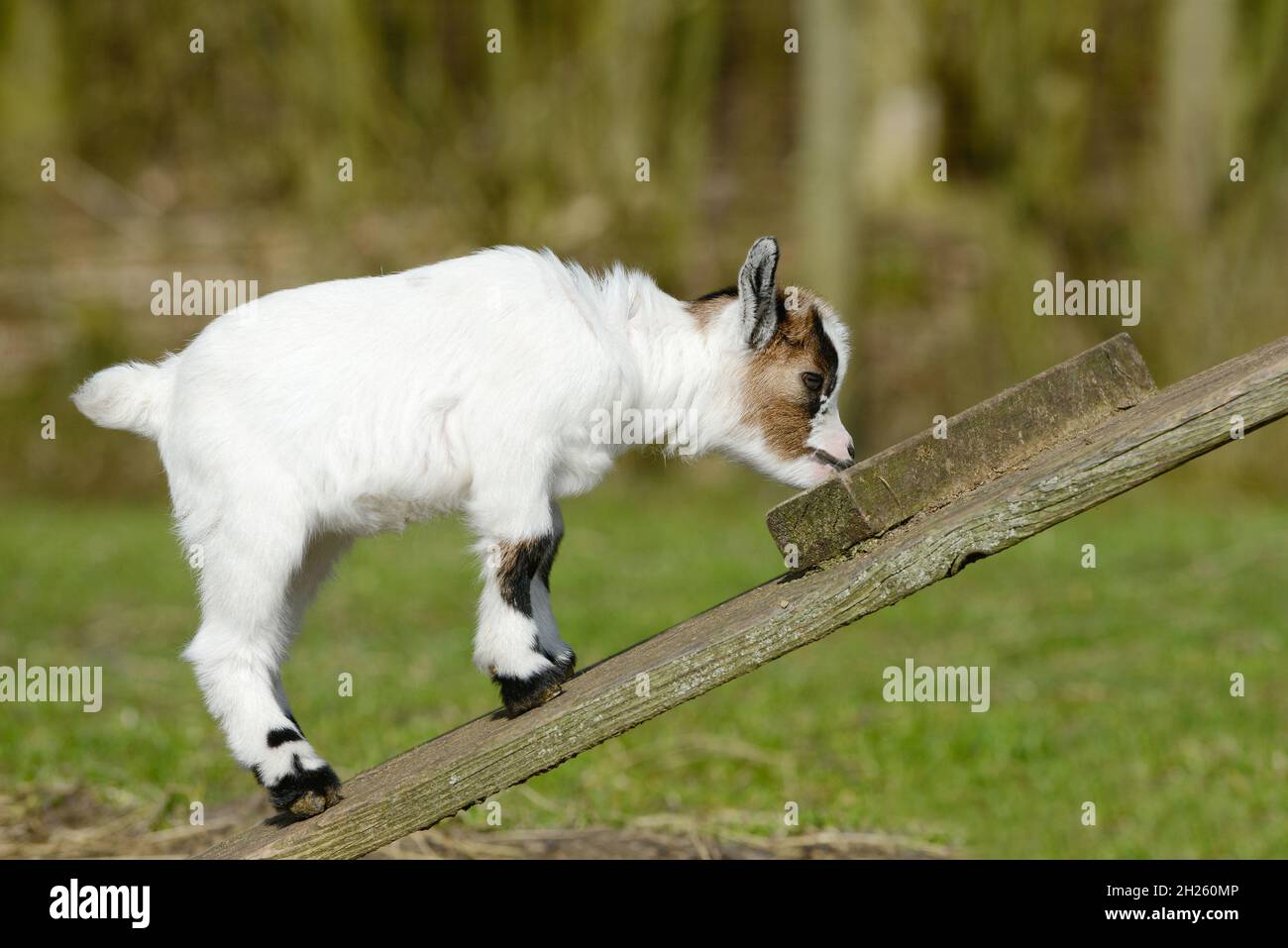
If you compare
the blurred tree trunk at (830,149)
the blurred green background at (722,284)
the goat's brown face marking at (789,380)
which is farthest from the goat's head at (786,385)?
the blurred tree trunk at (830,149)

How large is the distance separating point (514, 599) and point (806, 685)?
535 centimetres

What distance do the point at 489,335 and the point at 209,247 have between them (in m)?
14.4

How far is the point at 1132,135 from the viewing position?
21.6 metres

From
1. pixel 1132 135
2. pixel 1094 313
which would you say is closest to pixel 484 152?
pixel 1094 313

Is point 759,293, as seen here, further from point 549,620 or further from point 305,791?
point 305,791

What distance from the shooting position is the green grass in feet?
24.1

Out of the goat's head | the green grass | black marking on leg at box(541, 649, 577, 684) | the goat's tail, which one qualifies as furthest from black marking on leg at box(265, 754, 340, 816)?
the green grass

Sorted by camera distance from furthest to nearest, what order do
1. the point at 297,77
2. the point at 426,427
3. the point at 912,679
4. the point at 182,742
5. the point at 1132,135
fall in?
the point at 1132,135 → the point at 297,77 → the point at 912,679 → the point at 182,742 → the point at 426,427

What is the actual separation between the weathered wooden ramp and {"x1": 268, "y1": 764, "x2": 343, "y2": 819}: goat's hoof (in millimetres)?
48

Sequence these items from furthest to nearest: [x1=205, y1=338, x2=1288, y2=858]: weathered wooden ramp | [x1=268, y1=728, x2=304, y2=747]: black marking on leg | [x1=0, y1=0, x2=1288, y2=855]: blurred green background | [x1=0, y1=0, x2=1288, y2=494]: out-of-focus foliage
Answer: [x1=0, y1=0, x2=1288, y2=494]: out-of-focus foliage < [x1=0, y1=0, x2=1288, y2=855]: blurred green background < [x1=268, y1=728, x2=304, y2=747]: black marking on leg < [x1=205, y1=338, x2=1288, y2=858]: weathered wooden ramp

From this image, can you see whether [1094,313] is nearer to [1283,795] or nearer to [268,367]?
[1283,795]

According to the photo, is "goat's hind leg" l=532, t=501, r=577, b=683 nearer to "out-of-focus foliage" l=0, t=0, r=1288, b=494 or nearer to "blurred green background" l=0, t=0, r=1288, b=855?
"blurred green background" l=0, t=0, r=1288, b=855

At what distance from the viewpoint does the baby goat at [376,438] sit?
4.59m

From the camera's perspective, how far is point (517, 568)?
4.61 meters
